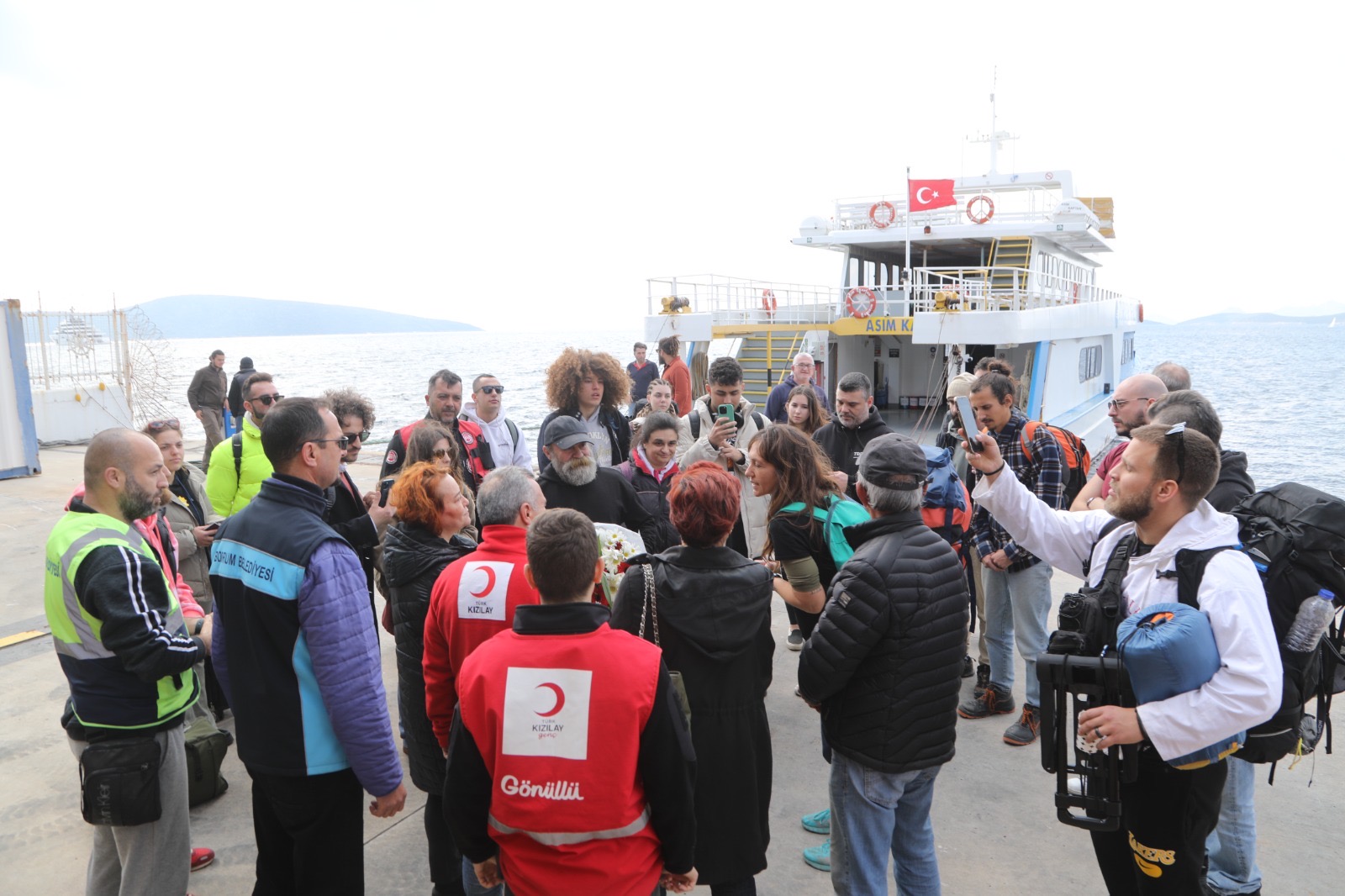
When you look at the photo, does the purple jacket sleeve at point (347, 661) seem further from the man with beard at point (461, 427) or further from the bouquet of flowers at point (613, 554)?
the man with beard at point (461, 427)

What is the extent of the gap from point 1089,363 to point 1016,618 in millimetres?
15216

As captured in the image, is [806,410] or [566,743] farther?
[806,410]

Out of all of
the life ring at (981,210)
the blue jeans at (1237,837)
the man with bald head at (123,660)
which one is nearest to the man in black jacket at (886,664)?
the blue jeans at (1237,837)

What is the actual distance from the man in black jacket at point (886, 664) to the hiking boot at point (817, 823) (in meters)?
0.96

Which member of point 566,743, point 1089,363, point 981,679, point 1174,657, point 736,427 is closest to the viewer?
point 566,743

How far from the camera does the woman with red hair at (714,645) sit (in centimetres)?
265

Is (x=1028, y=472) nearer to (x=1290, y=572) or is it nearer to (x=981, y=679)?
(x=981, y=679)

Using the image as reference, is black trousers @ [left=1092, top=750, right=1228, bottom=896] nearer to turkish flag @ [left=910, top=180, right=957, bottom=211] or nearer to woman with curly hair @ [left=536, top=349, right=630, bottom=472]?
woman with curly hair @ [left=536, top=349, right=630, bottom=472]

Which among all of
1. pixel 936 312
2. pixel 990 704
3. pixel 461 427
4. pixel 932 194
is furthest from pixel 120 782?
pixel 932 194

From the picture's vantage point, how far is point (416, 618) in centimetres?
328

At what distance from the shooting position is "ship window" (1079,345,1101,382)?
17.0 metres

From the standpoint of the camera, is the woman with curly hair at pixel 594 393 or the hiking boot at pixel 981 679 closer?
Answer: the hiking boot at pixel 981 679

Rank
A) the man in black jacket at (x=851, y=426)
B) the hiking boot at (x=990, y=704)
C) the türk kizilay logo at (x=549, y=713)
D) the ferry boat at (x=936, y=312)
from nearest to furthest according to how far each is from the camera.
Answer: the türk kizilay logo at (x=549, y=713), the hiking boot at (x=990, y=704), the man in black jacket at (x=851, y=426), the ferry boat at (x=936, y=312)

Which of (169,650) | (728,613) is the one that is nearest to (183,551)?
(169,650)
